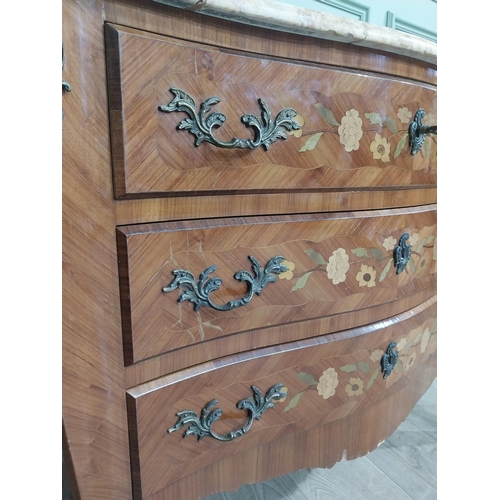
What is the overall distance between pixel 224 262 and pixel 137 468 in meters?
0.25

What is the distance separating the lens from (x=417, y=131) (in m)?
0.57

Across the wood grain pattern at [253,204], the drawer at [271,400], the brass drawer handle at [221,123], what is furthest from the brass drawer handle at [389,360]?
the brass drawer handle at [221,123]

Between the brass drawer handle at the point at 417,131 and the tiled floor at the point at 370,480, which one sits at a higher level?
the brass drawer handle at the point at 417,131

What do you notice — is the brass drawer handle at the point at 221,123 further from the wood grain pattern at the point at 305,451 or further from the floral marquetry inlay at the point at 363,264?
the wood grain pattern at the point at 305,451

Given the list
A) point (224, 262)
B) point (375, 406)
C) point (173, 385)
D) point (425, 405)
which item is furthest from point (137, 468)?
point (425, 405)

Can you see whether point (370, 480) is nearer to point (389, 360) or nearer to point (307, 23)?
point (389, 360)

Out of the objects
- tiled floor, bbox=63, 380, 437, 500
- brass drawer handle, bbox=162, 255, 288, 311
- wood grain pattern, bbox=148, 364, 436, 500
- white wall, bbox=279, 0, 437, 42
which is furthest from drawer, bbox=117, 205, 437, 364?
white wall, bbox=279, 0, 437, 42

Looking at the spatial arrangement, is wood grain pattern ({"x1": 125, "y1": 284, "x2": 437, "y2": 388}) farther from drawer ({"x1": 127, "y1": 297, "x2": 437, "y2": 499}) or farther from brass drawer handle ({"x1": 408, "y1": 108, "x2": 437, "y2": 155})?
brass drawer handle ({"x1": 408, "y1": 108, "x2": 437, "y2": 155})

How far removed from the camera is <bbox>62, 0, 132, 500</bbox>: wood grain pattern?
36cm

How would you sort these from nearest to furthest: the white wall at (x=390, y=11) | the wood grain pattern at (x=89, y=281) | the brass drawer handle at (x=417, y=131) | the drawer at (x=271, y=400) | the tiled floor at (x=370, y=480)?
the wood grain pattern at (x=89, y=281), the drawer at (x=271, y=400), the brass drawer handle at (x=417, y=131), the tiled floor at (x=370, y=480), the white wall at (x=390, y=11)

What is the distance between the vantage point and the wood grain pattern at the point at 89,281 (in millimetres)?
357

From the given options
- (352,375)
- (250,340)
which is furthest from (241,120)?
(352,375)

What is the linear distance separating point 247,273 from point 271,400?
7.1 inches

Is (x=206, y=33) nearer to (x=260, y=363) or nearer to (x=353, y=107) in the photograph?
(x=353, y=107)
